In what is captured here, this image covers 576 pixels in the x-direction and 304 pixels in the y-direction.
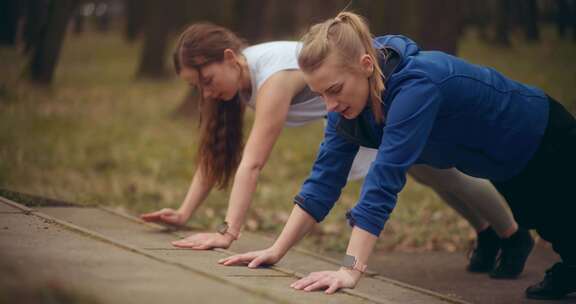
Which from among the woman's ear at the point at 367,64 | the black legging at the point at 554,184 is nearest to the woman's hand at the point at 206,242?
the woman's ear at the point at 367,64

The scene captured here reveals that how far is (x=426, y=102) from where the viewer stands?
10.6ft

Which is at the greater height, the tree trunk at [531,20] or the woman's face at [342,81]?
the tree trunk at [531,20]

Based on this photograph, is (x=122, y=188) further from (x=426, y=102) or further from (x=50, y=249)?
(x=426, y=102)

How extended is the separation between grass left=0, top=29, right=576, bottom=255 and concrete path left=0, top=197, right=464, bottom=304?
5.21ft

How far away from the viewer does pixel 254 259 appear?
145 inches

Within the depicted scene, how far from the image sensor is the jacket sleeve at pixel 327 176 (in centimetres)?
372

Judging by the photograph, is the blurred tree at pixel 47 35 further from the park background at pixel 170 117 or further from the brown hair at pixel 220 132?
the brown hair at pixel 220 132

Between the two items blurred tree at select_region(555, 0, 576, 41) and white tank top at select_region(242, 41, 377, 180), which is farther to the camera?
blurred tree at select_region(555, 0, 576, 41)

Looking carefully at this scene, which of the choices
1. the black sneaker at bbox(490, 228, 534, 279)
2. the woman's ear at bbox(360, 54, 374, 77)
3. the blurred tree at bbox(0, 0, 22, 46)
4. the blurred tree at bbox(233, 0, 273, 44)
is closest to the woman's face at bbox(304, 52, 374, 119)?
the woman's ear at bbox(360, 54, 374, 77)

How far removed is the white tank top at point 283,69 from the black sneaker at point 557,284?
144cm

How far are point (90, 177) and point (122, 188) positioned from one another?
0.65 m

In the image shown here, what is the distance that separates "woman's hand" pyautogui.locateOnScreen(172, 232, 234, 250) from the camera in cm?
398

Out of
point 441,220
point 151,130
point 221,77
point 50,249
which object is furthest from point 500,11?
point 50,249

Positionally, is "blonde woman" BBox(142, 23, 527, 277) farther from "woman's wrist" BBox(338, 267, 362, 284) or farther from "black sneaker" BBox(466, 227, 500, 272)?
"woman's wrist" BBox(338, 267, 362, 284)
